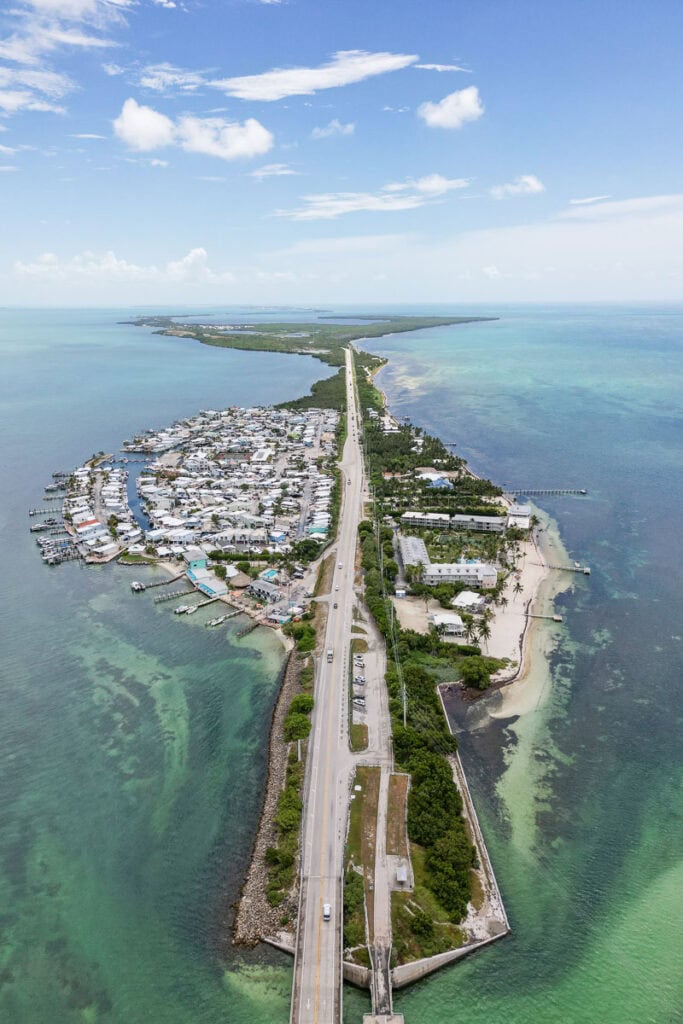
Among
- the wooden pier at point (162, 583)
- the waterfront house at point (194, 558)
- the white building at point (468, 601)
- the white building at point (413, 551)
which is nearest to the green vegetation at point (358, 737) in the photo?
the white building at point (468, 601)

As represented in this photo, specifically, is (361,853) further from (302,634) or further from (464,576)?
(464,576)

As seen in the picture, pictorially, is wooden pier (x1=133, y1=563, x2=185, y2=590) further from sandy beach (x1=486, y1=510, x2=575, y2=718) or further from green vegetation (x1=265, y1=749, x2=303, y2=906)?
sandy beach (x1=486, y1=510, x2=575, y2=718)

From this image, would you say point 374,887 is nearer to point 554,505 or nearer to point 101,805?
point 101,805

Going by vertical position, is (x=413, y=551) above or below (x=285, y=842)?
above

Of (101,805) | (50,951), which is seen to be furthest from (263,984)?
(101,805)

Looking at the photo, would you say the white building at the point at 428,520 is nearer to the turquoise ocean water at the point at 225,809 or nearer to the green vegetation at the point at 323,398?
the turquoise ocean water at the point at 225,809

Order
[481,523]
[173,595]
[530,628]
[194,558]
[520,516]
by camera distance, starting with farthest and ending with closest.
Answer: [520,516] < [481,523] < [194,558] < [173,595] < [530,628]

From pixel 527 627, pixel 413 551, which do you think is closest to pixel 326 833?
pixel 527 627

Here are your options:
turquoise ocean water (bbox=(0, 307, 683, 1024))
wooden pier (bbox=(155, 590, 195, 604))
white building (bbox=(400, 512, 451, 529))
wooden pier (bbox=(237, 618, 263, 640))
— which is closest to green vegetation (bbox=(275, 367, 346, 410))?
white building (bbox=(400, 512, 451, 529))

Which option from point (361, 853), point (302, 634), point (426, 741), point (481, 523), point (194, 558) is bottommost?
point (361, 853)

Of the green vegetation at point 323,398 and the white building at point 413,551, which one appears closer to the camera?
the white building at point 413,551
